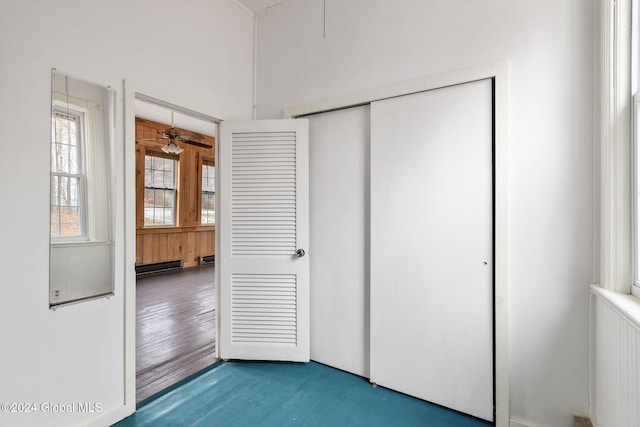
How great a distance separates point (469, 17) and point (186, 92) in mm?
1937

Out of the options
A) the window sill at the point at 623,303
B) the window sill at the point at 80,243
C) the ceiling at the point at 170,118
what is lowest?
the window sill at the point at 623,303

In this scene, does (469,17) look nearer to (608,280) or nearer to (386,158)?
(386,158)

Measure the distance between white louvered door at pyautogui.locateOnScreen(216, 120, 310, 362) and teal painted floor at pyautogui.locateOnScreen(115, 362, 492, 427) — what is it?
0.81 ft

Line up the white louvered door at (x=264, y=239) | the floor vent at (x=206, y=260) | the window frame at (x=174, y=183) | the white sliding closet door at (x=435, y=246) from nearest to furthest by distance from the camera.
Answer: the white sliding closet door at (x=435, y=246) < the white louvered door at (x=264, y=239) < the window frame at (x=174, y=183) < the floor vent at (x=206, y=260)

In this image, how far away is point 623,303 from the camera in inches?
48.1

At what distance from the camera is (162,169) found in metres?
6.25

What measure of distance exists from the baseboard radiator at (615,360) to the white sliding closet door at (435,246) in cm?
46

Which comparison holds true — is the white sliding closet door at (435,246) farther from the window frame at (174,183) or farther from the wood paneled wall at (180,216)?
the window frame at (174,183)

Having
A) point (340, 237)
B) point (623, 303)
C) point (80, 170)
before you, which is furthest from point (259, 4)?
point (623, 303)

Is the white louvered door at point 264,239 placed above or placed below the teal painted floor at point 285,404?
above

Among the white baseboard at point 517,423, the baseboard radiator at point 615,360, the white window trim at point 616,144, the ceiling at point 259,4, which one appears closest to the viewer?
the baseboard radiator at point 615,360

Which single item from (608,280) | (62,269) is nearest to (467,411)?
(608,280)

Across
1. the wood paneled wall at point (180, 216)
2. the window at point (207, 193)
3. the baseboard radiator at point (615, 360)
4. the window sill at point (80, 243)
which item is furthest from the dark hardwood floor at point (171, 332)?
the baseboard radiator at point (615, 360)

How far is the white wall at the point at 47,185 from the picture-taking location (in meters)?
1.40
